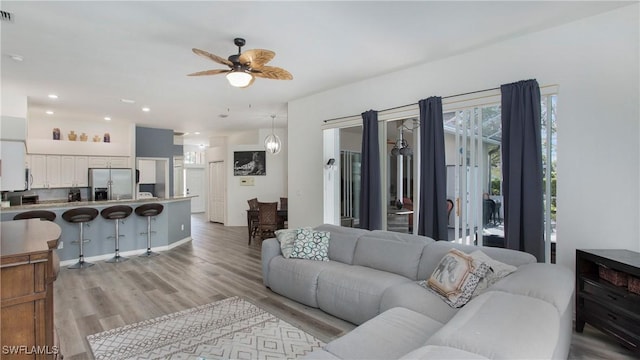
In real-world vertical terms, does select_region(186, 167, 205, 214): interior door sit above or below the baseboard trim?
above

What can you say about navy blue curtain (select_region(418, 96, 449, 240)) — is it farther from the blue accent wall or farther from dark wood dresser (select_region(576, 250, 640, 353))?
the blue accent wall

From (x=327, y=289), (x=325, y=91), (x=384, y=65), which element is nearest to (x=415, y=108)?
(x=384, y=65)

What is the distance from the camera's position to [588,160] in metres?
2.99

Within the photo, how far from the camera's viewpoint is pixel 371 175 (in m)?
4.73

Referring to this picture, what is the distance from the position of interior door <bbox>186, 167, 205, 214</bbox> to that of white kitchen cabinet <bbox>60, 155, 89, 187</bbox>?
5.23 meters

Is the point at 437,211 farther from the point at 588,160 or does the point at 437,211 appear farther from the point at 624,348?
the point at 624,348

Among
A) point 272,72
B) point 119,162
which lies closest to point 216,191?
point 119,162

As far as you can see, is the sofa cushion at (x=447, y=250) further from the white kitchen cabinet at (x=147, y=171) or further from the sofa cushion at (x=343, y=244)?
the white kitchen cabinet at (x=147, y=171)

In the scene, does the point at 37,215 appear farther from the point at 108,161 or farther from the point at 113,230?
the point at 108,161

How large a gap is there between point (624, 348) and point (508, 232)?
1235 mm

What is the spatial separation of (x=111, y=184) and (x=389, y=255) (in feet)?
24.3

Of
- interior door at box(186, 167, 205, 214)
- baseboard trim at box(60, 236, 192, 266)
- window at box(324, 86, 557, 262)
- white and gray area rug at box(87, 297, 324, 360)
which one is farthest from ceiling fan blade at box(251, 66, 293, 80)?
interior door at box(186, 167, 205, 214)

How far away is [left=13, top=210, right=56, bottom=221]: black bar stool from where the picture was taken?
461 centimetres

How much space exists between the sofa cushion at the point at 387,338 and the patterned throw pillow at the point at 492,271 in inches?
21.6
